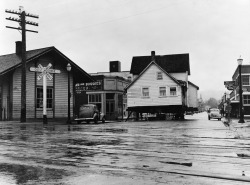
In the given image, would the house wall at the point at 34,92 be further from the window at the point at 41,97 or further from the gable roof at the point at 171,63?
the gable roof at the point at 171,63

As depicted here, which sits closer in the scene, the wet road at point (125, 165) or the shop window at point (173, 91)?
the wet road at point (125, 165)

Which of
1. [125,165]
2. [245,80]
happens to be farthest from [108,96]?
[125,165]

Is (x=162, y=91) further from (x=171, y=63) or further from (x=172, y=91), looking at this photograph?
(x=171, y=63)

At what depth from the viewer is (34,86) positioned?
30.8m

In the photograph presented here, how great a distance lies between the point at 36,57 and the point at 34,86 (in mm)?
2608

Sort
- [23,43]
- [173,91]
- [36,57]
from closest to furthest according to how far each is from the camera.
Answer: [23,43]
[36,57]
[173,91]

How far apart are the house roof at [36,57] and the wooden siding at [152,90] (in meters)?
12.0

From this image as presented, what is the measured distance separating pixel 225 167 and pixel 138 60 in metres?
53.4

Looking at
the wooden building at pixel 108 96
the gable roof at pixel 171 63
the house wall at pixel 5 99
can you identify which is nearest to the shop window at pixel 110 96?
the wooden building at pixel 108 96

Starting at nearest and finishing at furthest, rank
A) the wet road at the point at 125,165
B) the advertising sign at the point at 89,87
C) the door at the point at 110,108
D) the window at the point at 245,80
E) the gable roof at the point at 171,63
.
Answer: the wet road at the point at 125,165
the advertising sign at the point at 89,87
the door at the point at 110,108
the gable roof at the point at 171,63
the window at the point at 245,80

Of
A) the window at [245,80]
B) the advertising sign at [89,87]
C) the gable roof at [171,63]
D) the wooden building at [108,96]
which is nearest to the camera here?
the advertising sign at [89,87]

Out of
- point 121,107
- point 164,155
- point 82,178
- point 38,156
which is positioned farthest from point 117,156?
point 121,107

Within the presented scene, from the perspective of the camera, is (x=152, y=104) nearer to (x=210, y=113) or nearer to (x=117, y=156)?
(x=210, y=113)

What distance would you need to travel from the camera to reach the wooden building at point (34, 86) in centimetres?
2939
